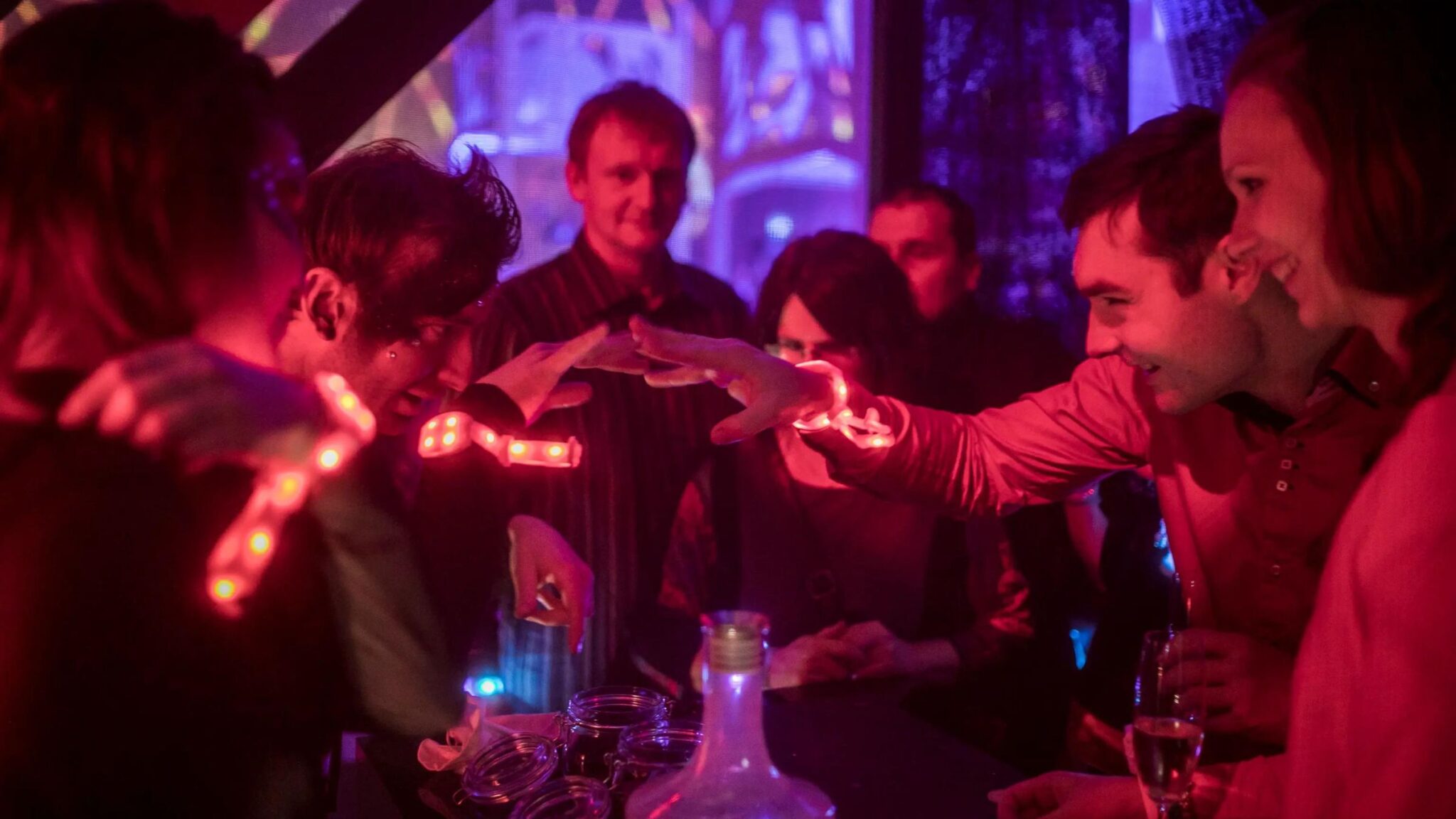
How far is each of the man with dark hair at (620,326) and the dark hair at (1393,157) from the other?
1.79 m

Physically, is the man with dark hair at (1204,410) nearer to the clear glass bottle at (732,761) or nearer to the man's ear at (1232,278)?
the man's ear at (1232,278)

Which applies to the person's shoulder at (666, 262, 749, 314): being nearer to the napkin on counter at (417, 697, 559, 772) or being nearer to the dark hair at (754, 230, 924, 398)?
the dark hair at (754, 230, 924, 398)

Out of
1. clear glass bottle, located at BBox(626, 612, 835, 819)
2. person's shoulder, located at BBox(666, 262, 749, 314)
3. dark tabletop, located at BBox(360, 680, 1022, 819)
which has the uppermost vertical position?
person's shoulder, located at BBox(666, 262, 749, 314)

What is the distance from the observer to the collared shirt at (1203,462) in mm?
1711

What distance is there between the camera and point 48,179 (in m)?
0.98

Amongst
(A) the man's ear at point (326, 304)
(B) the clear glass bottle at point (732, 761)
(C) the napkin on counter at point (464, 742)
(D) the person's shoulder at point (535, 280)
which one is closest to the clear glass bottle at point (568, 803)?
(B) the clear glass bottle at point (732, 761)

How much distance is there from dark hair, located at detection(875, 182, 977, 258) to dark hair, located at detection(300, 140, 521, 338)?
1.88m

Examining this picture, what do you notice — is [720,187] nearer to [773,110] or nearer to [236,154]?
[773,110]

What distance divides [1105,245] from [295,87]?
→ 2.68 metres

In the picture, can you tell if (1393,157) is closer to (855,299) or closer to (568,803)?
(568,803)

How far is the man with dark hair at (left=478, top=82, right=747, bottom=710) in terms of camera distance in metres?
2.80

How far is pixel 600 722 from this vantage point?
1497 mm

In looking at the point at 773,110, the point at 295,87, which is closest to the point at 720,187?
the point at 773,110

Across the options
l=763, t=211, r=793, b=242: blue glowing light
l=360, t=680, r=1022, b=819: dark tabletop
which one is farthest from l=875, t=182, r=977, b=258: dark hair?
l=360, t=680, r=1022, b=819: dark tabletop
